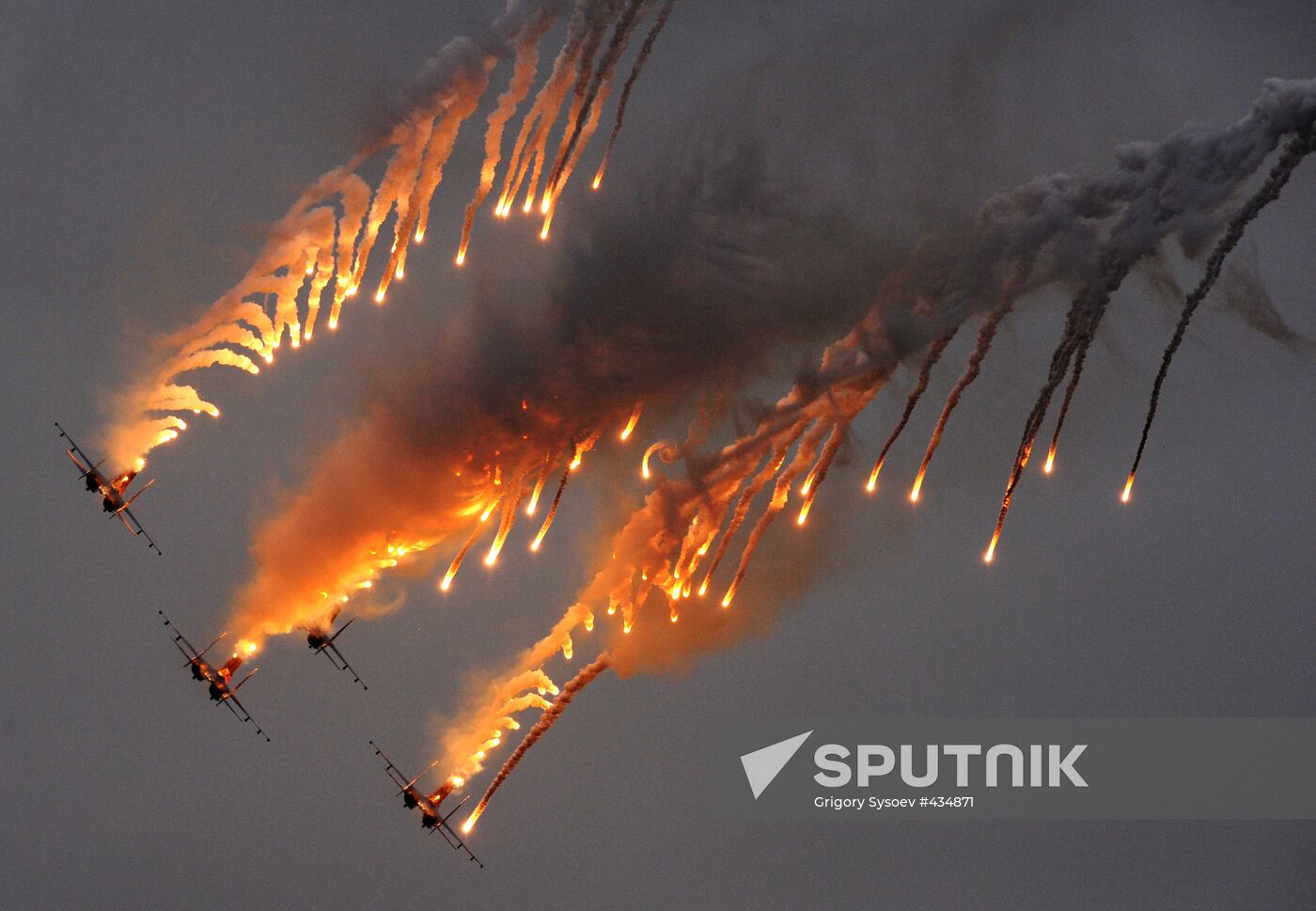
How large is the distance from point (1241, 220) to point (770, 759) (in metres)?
36.3

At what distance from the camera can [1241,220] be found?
48.8 m

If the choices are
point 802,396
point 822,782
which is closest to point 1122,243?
point 802,396

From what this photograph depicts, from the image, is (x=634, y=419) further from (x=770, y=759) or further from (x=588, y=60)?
(x=770, y=759)

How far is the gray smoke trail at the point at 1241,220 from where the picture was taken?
48000 millimetres

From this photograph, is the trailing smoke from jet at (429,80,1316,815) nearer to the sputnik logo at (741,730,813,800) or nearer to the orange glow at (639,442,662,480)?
the orange glow at (639,442,662,480)

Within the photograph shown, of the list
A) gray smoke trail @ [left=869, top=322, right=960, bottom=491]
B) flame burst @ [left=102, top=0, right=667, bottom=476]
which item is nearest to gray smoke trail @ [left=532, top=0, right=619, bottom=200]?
flame burst @ [left=102, top=0, right=667, bottom=476]

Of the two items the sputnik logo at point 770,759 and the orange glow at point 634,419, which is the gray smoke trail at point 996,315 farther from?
the sputnik logo at point 770,759

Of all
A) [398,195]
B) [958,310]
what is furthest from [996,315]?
[398,195]

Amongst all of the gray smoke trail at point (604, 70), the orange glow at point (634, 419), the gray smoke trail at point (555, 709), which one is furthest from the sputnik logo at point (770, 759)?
the gray smoke trail at point (604, 70)

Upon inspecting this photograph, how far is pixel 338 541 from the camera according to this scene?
212ft

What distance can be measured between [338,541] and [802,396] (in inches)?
689

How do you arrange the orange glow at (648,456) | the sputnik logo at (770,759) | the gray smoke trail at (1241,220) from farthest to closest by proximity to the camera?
→ the sputnik logo at (770,759)
the orange glow at (648,456)
the gray smoke trail at (1241,220)

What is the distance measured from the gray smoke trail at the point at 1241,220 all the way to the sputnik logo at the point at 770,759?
29412 mm

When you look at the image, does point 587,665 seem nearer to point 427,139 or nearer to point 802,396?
point 802,396
